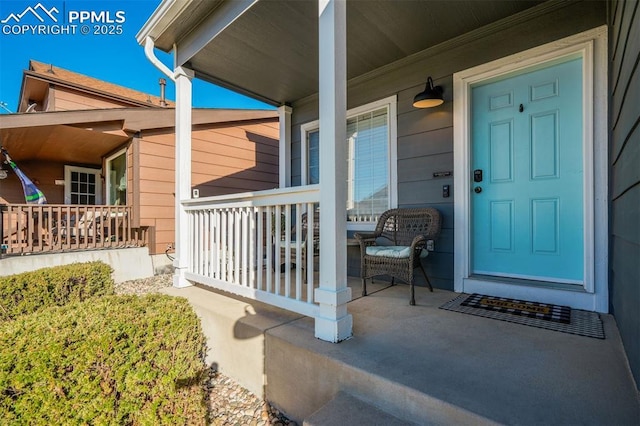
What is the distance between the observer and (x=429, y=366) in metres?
1.46

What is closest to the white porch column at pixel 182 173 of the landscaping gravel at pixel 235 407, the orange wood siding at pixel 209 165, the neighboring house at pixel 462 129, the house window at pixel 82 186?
the neighboring house at pixel 462 129

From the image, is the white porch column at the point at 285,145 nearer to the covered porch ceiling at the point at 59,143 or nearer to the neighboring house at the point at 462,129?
the neighboring house at the point at 462,129

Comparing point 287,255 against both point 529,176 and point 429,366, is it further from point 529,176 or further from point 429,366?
point 529,176

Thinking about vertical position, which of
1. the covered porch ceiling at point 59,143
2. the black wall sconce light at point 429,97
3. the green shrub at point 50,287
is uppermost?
the covered porch ceiling at point 59,143

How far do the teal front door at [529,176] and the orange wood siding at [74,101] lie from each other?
7.76 meters

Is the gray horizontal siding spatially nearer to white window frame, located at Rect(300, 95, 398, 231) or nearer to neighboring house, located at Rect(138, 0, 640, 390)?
neighboring house, located at Rect(138, 0, 640, 390)

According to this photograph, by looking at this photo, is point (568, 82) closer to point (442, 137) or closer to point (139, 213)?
point (442, 137)

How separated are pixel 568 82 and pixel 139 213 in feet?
19.8

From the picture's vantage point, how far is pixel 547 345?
1.68m

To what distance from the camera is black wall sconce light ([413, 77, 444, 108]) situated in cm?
291

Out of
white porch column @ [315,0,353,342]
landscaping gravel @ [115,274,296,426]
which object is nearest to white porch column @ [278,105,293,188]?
white porch column @ [315,0,353,342]

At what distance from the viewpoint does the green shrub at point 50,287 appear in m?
2.80

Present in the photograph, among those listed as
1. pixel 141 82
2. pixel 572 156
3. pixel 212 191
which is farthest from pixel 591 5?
pixel 141 82

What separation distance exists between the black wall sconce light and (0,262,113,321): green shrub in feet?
12.7
